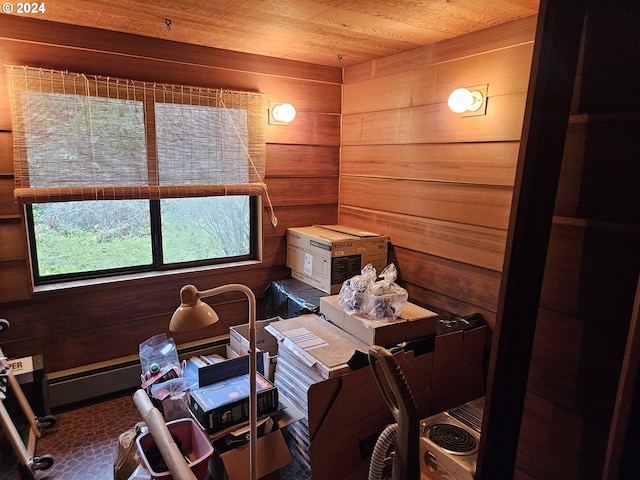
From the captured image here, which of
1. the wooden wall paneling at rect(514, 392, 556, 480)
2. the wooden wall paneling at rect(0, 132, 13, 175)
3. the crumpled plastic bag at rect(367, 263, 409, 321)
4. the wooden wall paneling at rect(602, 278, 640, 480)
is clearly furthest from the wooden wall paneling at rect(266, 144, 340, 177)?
the wooden wall paneling at rect(602, 278, 640, 480)

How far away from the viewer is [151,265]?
2.68m

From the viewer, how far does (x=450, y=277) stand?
94.7 inches

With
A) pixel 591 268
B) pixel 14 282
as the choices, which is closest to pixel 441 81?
pixel 591 268

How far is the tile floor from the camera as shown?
1.94 meters

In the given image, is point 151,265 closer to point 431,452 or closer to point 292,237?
point 292,237

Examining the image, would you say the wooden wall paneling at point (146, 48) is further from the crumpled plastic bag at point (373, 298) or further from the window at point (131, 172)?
the crumpled plastic bag at point (373, 298)

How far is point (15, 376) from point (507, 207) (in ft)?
8.62

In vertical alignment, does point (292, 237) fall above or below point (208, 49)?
below

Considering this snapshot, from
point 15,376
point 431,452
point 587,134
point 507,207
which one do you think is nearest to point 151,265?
point 15,376

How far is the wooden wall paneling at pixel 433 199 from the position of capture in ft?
6.97

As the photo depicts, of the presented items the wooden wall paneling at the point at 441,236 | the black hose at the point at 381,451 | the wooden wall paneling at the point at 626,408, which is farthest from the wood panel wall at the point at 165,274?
the wooden wall paneling at the point at 626,408

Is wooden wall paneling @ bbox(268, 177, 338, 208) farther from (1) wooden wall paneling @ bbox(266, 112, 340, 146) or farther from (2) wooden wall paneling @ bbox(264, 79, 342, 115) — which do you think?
(2) wooden wall paneling @ bbox(264, 79, 342, 115)

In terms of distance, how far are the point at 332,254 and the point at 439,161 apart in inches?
32.9

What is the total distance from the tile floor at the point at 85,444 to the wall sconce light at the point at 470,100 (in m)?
1.97
